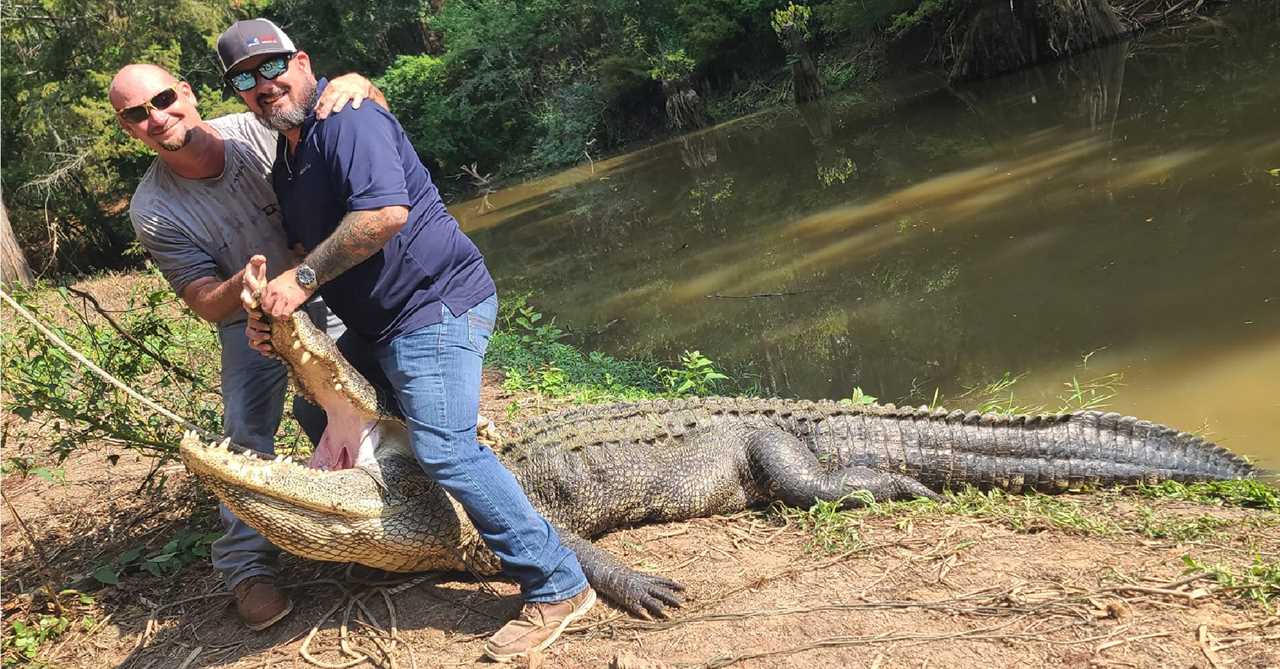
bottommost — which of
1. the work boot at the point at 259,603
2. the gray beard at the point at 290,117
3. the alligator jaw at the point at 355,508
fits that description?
the work boot at the point at 259,603

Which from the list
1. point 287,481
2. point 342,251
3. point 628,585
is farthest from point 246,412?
point 628,585

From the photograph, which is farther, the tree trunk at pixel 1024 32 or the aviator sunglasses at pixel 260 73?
the tree trunk at pixel 1024 32

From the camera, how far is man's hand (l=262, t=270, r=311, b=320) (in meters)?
2.74

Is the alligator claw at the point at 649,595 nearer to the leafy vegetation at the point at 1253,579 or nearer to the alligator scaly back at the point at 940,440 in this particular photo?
the alligator scaly back at the point at 940,440

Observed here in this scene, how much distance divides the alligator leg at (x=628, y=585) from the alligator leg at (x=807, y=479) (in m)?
0.96

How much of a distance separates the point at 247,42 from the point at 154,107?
596 mm

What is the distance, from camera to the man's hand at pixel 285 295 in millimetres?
2738

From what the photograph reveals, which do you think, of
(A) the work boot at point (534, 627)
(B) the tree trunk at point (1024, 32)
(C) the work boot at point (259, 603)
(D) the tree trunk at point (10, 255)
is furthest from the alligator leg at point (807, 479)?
(B) the tree trunk at point (1024, 32)

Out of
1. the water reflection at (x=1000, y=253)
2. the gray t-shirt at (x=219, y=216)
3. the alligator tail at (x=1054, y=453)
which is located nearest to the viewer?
the gray t-shirt at (x=219, y=216)

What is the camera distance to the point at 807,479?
13.1 feet

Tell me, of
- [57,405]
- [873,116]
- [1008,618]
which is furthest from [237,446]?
[873,116]

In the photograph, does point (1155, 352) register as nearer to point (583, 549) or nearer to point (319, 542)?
point (583, 549)

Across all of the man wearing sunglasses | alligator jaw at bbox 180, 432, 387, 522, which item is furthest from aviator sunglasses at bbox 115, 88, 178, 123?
alligator jaw at bbox 180, 432, 387, 522

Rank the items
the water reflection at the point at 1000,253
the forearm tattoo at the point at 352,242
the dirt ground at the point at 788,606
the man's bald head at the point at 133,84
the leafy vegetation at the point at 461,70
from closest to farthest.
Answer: the dirt ground at the point at 788,606, the forearm tattoo at the point at 352,242, the man's bald head at the point at 133,84, the water reflection at the point at 1000,253, the leafy vegetation at the point at 461,70
